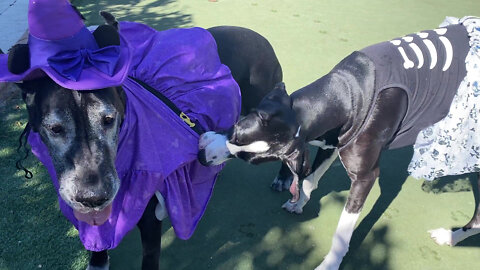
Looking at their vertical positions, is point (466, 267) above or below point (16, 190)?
above

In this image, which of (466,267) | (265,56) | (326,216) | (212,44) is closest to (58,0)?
(212,44)

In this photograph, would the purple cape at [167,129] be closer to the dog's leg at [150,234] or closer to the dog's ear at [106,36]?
the dog's leg at [150,234]

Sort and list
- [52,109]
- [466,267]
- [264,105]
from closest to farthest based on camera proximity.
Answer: [52,109] < [264,105] < [466,267]

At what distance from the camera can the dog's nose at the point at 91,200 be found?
1.77 metres

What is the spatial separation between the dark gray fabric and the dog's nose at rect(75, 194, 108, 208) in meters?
1.86

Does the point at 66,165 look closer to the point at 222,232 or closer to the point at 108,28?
the point at 108,28

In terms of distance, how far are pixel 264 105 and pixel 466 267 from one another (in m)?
2.15

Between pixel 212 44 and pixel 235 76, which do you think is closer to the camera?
pixel 212 44

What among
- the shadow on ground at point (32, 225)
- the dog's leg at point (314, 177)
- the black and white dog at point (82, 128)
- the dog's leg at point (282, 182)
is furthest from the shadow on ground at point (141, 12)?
the black and white dog at point (82, 128)

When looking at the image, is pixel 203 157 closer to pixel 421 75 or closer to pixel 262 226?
pixel 262 226

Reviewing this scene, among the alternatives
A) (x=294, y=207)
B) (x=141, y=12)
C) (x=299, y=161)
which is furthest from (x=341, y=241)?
(x=141, y=12)

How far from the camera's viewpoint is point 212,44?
279 centimetres

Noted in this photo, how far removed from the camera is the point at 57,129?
5.68 ft

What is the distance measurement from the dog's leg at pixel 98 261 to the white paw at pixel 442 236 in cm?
265
